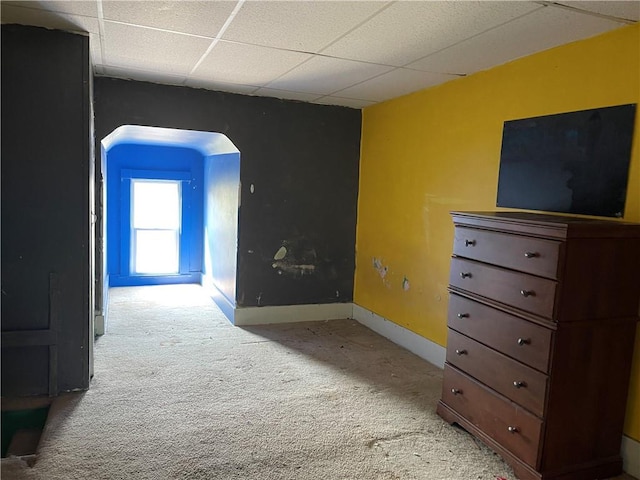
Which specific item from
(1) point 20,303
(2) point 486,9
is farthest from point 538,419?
(1) point 20,303

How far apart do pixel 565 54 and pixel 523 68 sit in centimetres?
31

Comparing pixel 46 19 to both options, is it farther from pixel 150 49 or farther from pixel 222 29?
pixel 222 29

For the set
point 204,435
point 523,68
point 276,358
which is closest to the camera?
point 204,435

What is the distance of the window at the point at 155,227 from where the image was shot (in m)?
6.38

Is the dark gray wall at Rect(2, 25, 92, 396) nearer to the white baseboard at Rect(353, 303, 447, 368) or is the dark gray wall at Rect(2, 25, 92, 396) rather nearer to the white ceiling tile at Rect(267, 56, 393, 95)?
the white ceiling tile at Rect(267, 56, 393, 95)

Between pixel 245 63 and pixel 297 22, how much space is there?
0.97m

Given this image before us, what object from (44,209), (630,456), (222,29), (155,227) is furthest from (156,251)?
(630,456)

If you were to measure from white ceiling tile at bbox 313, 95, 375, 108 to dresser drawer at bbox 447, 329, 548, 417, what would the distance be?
2510 mm

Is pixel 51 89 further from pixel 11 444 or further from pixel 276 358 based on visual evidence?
pixel 276 358

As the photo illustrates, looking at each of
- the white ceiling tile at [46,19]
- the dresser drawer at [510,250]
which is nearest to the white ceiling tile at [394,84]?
the dresser drawer at [510,250]

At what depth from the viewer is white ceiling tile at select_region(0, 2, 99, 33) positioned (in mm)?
2535

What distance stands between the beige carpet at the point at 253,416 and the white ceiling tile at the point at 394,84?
2.14 metres

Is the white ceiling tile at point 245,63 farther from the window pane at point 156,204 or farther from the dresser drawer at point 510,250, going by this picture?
the window pane at point 156,204

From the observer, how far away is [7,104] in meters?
2.82
